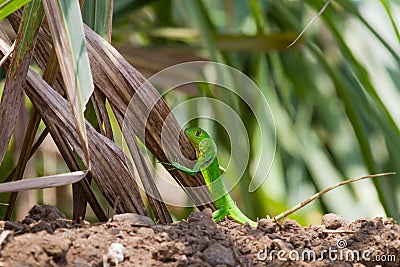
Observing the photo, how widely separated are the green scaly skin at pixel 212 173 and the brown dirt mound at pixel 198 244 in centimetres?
22

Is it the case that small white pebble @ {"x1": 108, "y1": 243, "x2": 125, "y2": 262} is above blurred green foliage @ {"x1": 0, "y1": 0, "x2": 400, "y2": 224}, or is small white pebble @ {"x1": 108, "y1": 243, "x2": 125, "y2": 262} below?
below

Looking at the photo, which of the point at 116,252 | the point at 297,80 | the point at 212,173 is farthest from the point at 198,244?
the point at 297,80

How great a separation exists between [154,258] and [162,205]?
0.34m

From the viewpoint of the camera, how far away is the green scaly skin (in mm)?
1607

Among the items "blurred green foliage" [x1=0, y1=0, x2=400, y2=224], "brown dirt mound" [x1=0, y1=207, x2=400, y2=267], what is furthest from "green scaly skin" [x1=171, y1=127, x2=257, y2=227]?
"blurred green foliage" [x1=0, y1=0, x2=400, y2=224]

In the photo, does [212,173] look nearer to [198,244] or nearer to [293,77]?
[198,244]

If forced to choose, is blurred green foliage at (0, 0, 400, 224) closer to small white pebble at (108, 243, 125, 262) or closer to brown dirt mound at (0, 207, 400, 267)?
brown dirt mound at (0, 207, 400, 267)

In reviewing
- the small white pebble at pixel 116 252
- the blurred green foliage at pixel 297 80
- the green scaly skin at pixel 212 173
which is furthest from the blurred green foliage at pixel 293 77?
the small white pebble at pixel 116 252

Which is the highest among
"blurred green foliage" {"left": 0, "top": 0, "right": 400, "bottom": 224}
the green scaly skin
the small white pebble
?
"blurred green foliage" {"left": 0, "top": 0, "right": 400, "bottom": 224}

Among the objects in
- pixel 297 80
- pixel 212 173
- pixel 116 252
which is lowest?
pixel 116 252

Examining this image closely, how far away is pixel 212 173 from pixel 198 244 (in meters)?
0.45

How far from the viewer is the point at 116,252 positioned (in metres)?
1.15

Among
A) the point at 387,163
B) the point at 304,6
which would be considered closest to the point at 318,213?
the point at 387,163

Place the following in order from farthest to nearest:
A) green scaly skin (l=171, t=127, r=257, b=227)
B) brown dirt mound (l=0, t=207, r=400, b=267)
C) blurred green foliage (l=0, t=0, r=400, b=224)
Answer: blurred green foliage (l=0, t=0, r=400, b=224) < green scaly skin (l=171, t=127, r=257, b=227) < brown dirt mound (l=0, t=207, r=400, b=267)
